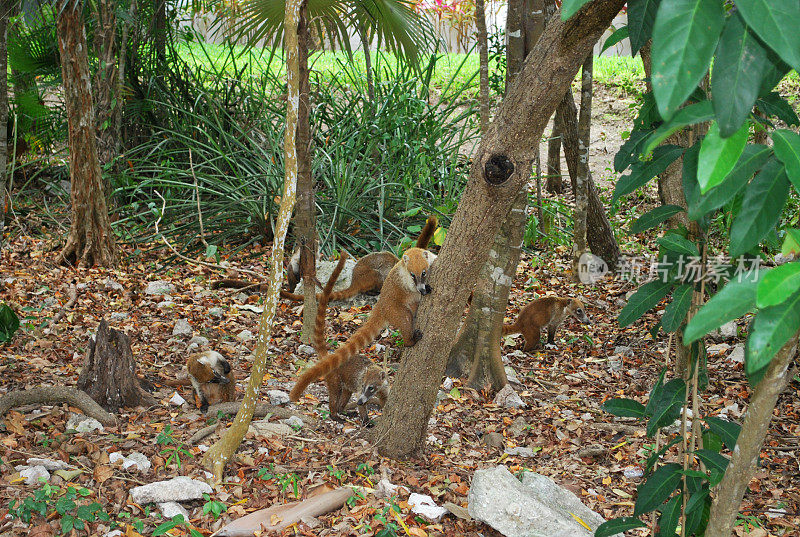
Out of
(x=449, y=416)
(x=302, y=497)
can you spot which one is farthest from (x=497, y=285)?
(x=302, y=497)

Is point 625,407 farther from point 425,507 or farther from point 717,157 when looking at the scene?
point 717,157

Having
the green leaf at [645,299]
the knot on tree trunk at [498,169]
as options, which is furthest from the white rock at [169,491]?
the green leaf at [645,299]

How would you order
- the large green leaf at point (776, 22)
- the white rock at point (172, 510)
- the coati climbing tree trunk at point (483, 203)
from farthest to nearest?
the white rock at point (172, 510) → the coati climbing tree trunk at point (483, 203) → the large green leaf at point (776, 22)

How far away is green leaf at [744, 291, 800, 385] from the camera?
1.19 metres

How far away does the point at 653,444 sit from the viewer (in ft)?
13.0

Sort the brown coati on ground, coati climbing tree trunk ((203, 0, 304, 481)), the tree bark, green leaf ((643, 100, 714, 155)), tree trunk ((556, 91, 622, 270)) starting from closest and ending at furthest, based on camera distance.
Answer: green leaf ((643, 100, 714, 155)) → the tree bark → coati climbing tree trunk ((203, 0, 304, 481)) → the brown coati on ground → tree trunk ((556, 91, 622, 270))

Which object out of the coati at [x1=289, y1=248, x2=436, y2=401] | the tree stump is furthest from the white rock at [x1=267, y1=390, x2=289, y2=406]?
the tree stump

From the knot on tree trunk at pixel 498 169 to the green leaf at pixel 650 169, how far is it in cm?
95

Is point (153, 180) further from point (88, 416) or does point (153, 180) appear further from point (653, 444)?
point (653, 444)

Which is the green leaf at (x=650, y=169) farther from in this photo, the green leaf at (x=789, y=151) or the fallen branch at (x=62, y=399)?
the fallen branch at (x=62, y=399)

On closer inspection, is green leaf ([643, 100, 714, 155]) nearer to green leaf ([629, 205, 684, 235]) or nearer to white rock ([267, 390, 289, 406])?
green leaf ([629, 205, 684, 235])

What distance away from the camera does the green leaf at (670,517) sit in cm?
213

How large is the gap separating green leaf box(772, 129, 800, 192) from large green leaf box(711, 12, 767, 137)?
0.38ft

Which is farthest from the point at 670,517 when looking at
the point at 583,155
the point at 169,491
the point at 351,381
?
the point at 583,155
